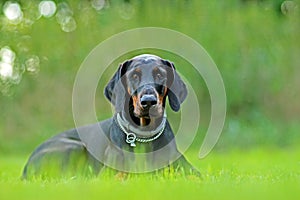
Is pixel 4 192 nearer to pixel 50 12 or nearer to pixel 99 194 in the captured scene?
pixel 99 194

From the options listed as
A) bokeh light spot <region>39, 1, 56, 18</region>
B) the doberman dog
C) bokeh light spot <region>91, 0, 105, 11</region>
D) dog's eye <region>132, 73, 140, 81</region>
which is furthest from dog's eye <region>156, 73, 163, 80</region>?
bokeh light spot <region>39, 1, 56, 18</region>

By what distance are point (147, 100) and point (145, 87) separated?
15cm

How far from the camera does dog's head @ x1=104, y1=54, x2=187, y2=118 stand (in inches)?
184

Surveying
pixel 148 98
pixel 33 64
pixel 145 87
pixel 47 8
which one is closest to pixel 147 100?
pixel 148 98

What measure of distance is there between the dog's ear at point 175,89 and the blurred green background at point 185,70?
435 centimetres

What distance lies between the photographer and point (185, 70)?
9516mm

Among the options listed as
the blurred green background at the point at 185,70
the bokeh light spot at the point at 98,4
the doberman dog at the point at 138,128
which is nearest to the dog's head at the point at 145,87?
the doberman dog at the point at 138,128

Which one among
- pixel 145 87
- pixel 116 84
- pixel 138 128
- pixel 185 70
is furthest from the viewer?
pixel 185 70

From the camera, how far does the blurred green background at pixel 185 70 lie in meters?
9.69

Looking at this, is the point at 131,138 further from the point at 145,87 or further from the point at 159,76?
the point at 159,76

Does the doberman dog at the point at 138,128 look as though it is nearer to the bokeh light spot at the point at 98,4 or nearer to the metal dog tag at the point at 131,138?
the metal dog tag at the point at 131,138

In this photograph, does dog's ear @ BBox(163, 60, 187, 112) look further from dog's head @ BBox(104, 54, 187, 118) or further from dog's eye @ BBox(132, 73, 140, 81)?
dog's eye @ BBox(132, 73, 140, 81)

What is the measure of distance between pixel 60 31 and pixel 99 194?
7141 mm

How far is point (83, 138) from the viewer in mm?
5691
